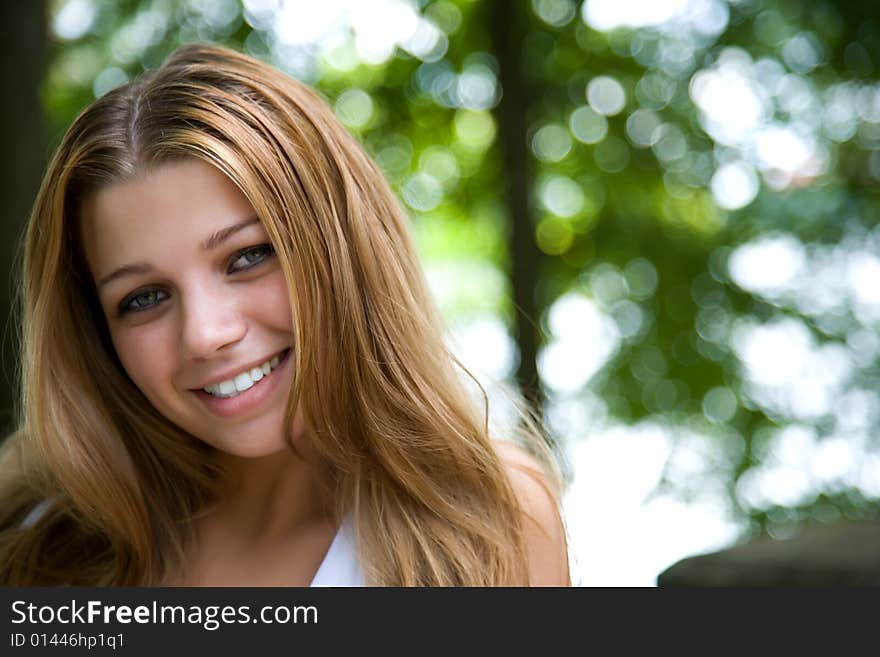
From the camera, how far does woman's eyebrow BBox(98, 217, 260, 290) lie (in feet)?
5.93

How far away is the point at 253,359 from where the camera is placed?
73.9 inches

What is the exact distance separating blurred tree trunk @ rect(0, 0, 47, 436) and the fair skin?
2468 millimetres

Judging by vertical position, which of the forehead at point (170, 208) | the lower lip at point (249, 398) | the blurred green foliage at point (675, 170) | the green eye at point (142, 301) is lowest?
the lower lip at point (249, 398)

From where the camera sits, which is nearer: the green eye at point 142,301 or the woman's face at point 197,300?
the woman's face at point 197,300

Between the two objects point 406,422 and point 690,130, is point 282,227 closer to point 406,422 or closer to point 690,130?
point 406,422

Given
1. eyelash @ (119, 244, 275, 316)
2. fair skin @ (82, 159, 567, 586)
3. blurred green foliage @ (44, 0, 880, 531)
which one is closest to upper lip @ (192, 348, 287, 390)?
fair skin @ (82, 159, 567, 586)

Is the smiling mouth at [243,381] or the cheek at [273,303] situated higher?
the cheek at [273,303]

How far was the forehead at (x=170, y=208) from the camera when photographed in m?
1.81

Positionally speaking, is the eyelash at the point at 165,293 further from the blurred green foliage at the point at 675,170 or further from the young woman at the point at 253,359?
the blurred green foliage at the point at 675,170

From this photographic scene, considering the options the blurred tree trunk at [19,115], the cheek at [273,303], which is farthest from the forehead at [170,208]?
the blurred tree trunk at [19,115]

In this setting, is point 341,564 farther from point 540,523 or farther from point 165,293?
point 165,293

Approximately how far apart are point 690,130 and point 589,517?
2816mm

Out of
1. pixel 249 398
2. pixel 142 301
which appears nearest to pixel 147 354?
pixel 142 301

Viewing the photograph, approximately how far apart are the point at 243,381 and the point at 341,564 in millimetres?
447
